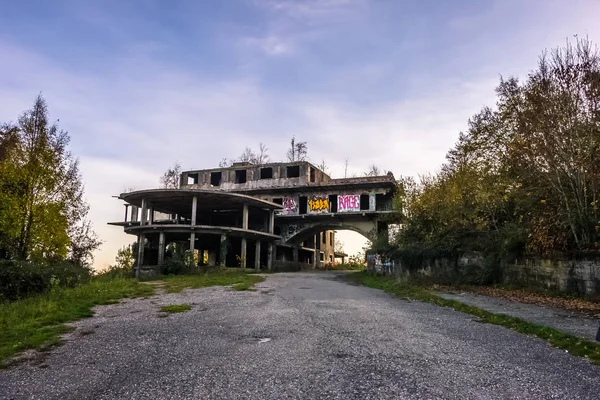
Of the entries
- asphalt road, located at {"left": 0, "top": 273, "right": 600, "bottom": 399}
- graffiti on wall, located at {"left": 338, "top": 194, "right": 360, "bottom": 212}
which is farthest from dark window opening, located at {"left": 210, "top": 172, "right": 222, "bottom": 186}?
asphalt road, located at {"left": 0, "top": 273, "right": 600, "bottom": 399}

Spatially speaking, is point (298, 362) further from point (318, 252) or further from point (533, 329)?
point (318, 252)

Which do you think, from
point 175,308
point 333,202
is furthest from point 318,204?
point 175,308

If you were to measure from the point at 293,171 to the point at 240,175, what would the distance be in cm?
547

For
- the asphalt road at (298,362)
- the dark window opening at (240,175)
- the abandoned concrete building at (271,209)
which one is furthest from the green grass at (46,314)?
the dark window opening at (240,175)

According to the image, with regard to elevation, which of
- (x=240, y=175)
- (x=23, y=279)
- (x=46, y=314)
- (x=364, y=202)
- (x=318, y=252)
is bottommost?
(x=46, y=314)

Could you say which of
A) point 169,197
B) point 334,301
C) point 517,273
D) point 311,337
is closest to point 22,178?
point 169,197

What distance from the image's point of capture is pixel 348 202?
123 ft

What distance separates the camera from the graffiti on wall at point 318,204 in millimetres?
38281

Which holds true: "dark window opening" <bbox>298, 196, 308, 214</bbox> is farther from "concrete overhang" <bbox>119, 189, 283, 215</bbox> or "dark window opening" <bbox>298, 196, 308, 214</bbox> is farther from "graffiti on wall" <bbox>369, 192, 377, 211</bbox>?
"graffiti on wall" <bbox>369, 192, 377, 211</bbox>

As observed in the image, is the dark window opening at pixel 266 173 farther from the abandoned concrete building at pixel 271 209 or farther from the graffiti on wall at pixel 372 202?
the graffiti on wall at pixel 372 202

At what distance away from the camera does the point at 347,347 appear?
626 centimetres

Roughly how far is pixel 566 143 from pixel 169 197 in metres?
24.8

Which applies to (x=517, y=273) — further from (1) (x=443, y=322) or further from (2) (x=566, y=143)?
(1) (x=443, y=322)

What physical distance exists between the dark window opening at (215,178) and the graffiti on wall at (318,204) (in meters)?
9.89
